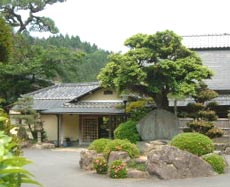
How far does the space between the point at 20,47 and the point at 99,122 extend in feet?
33.6

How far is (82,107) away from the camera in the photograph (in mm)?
26969

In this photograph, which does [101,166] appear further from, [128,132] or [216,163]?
[128,132]

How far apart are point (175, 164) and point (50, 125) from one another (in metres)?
17.4

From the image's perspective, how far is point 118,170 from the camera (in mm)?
12859

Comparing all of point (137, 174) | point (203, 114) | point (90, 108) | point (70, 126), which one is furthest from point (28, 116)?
point (137, 174)

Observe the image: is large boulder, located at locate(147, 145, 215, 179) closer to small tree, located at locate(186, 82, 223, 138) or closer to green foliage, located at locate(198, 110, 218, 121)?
small tree, located at locate(186, 82, 223, 138)

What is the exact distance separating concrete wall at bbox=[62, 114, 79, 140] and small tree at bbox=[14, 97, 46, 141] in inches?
76.5

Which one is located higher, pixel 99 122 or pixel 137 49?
pixel 137 49

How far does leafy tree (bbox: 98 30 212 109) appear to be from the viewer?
2052 cm

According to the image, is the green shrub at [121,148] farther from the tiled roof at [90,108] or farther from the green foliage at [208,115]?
the tiled roof at [90,108]

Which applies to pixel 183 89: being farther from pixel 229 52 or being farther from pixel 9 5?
pixel 9 5

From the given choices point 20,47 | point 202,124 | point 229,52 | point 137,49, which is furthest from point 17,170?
point 20,47

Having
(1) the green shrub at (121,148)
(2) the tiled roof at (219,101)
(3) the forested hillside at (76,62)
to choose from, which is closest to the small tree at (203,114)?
(2) the tiled roof at (219,101)

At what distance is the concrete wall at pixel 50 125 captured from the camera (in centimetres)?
2872
